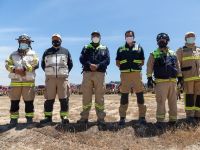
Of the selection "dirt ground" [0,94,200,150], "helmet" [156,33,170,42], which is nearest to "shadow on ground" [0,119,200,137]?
"dirt ground" [0,94,200,150]

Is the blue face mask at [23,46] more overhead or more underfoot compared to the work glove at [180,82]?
more overhead

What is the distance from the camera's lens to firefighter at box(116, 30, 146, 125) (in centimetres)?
1216

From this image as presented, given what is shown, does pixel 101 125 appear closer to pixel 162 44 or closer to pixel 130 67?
pixel 130 67

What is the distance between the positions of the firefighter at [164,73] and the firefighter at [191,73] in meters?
0.63

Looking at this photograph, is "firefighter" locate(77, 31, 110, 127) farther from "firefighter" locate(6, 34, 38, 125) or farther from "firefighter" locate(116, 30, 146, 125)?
"firefighter" locate(6, 34, 38, 125)

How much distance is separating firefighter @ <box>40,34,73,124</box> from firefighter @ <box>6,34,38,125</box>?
1.42 ft

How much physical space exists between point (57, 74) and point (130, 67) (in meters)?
2.04

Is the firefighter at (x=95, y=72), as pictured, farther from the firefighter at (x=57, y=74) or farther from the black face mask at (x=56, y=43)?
the black face mask at (x=56, y=43)

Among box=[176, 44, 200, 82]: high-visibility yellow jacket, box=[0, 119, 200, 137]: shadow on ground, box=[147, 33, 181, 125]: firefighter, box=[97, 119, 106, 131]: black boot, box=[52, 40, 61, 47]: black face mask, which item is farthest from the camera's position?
box=[176, 44, 200, 82]: high-visibility yellow jacket

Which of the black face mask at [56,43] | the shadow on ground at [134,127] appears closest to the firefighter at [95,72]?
the shadow on ground at [134,127]

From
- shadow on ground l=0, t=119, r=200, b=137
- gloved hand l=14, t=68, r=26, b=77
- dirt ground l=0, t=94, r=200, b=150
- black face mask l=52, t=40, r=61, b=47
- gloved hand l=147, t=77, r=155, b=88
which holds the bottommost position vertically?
dirt ground l=0, t=94, r=200, b=150

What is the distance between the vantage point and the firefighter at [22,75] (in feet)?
40.4

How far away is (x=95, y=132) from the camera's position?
11.7 m

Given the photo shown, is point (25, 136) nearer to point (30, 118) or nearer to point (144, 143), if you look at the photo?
point (30, 118)
